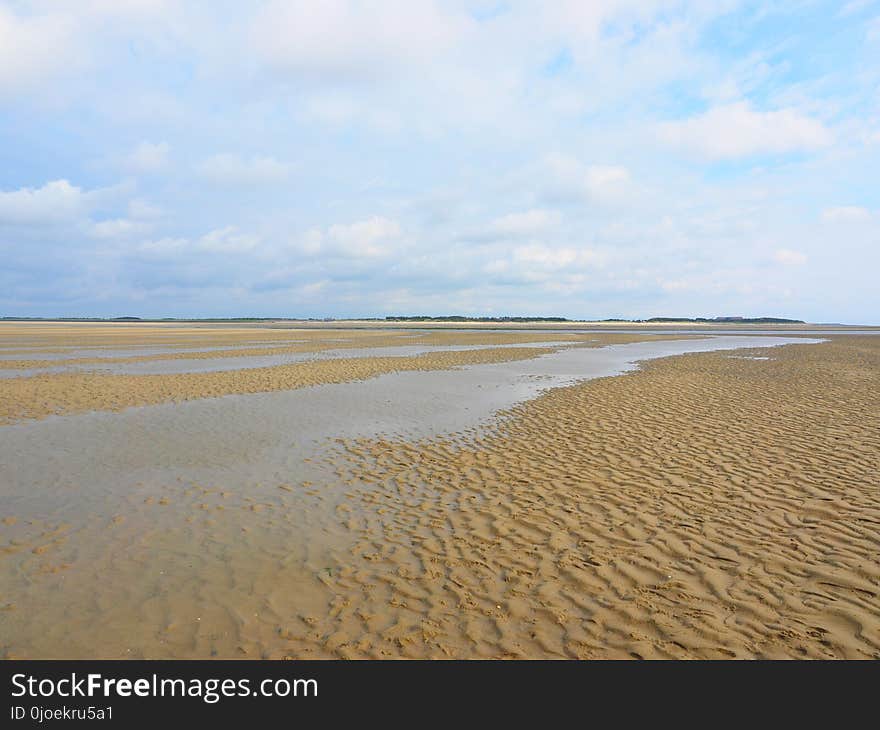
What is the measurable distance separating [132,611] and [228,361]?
102ft

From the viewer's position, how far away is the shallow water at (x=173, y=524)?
5074 mm

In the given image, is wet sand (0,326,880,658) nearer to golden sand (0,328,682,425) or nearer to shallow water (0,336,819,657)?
shallow water (0,336,819,657)

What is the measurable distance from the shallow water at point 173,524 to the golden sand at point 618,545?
2.94 feet

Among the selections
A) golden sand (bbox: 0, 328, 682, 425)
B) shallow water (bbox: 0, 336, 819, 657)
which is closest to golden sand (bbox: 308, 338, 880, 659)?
shallow water (bbox: 0, 336, 819, 657)

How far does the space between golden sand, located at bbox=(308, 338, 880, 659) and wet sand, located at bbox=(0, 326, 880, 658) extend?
0.03 m

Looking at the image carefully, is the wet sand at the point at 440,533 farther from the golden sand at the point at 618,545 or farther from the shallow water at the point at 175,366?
the shallow water at the point at 175,366

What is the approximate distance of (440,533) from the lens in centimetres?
757

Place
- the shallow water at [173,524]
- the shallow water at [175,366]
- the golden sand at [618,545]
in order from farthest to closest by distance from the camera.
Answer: the shallow water at [175,366] → the shallow water at [173,524] → the golden sand at [618,545]

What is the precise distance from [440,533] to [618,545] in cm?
262

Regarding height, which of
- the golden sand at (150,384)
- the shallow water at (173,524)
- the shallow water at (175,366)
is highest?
the shallow water at (175,366)

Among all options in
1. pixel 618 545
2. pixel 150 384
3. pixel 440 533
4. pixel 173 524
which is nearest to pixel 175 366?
pixel 150 384

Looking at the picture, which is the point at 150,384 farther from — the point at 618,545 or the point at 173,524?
the point at 618,545

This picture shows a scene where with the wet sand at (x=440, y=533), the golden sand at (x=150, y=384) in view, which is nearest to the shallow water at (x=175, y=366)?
A: the golden sand at (x=150, y=384)
